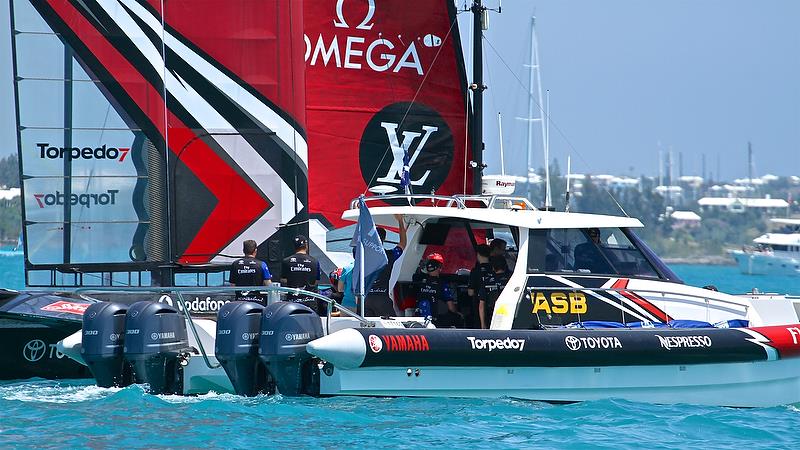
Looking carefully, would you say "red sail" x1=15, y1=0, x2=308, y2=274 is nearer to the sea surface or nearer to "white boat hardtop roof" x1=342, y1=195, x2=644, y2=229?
"white boat hardtop roof" x1=342, y1=195, x2=644, y2=229

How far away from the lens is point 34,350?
1441 centimetres

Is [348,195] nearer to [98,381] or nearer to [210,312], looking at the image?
[210,312]

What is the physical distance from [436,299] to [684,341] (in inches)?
93.9

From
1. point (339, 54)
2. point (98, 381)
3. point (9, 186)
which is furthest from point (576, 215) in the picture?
point (9, 186)

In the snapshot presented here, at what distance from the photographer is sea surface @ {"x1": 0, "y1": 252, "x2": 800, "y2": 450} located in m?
10.8

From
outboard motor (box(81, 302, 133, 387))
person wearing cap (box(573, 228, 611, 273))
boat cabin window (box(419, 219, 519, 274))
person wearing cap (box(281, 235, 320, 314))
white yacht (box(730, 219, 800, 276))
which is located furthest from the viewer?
white yacht (box(730, 219, 800, 276))

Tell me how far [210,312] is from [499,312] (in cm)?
327

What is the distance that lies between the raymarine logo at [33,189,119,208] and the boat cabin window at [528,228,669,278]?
4.51 meters

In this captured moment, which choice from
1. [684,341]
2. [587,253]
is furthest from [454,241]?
[684,341]

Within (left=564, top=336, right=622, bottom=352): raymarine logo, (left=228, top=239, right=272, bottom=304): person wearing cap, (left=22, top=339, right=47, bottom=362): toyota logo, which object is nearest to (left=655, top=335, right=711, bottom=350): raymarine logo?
(left=564, top=336, right=622, bottom=352): raymarine logo

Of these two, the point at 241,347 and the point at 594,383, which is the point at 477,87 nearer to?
the point at 594,383

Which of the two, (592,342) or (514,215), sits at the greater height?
(514,215)

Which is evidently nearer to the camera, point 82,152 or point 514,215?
point 514,215

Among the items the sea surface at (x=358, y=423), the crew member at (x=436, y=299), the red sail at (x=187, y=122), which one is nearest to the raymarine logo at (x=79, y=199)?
the red sail at (x=187, y=122)
